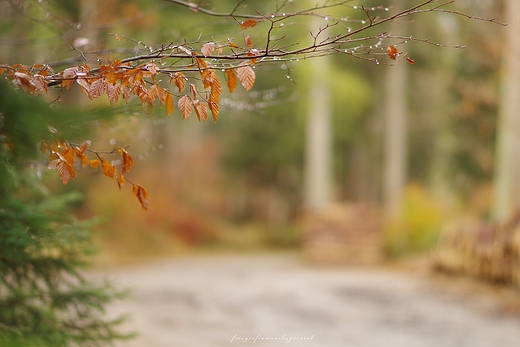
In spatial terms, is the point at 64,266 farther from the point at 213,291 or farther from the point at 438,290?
the point at 438,290

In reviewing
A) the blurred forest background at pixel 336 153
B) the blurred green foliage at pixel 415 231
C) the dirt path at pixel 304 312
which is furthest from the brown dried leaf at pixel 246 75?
the blurred green foliage at pixel 415 231

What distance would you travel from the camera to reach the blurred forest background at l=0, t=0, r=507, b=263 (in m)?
15.2

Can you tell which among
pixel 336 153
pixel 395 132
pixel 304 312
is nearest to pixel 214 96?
pixel 304 312

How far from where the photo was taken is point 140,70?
252cm

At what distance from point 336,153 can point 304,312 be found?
1833cm

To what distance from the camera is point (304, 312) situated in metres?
7.66

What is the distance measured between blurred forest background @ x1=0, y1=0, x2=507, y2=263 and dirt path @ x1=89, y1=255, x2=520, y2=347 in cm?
354

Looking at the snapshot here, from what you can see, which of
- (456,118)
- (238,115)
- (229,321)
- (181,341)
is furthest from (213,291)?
(238,115)

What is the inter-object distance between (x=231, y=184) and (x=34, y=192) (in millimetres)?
23957

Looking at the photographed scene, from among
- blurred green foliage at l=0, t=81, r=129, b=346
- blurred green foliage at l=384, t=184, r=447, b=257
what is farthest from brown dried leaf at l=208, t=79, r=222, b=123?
blurred green foliage at l=384, t=184, r=447, b=257

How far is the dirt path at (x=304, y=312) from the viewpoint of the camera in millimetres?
5949

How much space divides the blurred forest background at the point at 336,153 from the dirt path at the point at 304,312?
139 inches

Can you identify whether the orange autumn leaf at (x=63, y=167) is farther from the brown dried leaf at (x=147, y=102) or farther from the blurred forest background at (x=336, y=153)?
the blurred forest background at (x=336, y=153)

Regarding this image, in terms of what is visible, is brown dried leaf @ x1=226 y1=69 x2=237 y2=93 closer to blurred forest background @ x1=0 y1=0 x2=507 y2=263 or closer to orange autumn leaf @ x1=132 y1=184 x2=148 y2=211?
orange autumn leaf @ x1=132 y1=184 x2=148 y2=211
